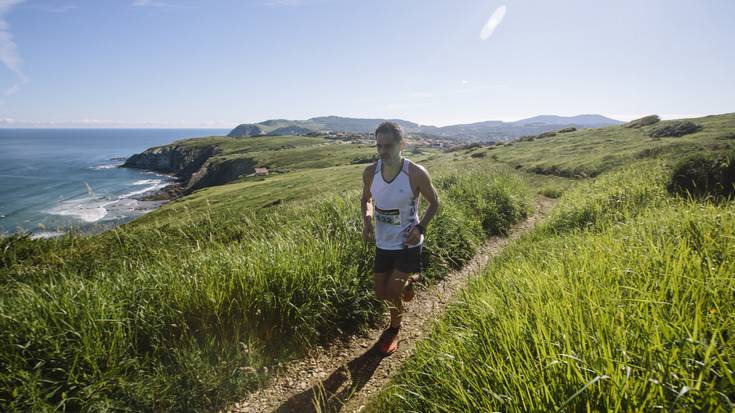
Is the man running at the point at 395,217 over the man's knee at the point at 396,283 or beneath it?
over

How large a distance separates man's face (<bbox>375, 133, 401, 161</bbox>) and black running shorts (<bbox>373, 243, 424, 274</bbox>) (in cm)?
130

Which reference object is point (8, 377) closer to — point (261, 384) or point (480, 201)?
point (261, 384)

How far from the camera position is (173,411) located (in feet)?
10.8

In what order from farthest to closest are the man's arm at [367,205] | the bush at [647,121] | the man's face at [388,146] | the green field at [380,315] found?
the bush at [647,121]
the man's arm at [367,205]
the man's face at [388,146]
the green field at [380,315]

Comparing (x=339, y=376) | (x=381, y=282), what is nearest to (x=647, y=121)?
(x=381, y=282)

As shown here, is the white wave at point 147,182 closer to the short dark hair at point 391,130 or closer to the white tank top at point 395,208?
the white tank top at point 395,208

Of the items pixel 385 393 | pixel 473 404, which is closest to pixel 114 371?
pixel 385 393

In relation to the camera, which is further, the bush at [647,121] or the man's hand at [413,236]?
the bush at [647,121]

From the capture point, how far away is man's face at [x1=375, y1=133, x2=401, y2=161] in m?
4.44


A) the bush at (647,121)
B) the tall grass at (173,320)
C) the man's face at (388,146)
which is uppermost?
the bush at (647,121)

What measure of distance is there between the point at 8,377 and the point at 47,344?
1.13ft

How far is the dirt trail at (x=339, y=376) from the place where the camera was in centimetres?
367

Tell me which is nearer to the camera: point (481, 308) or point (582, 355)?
point (582, 355)

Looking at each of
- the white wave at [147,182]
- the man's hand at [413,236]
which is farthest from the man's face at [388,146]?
the white wave at [147,182]
